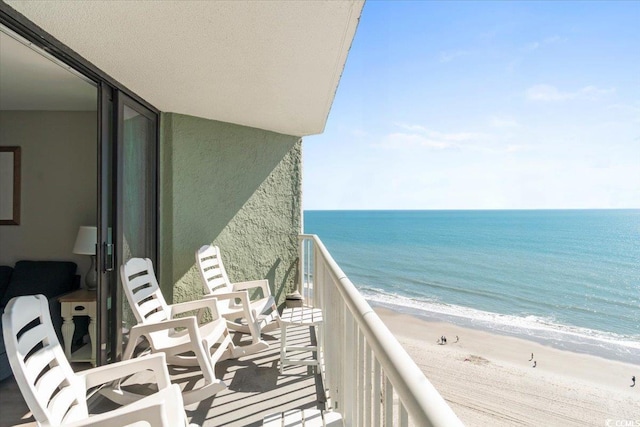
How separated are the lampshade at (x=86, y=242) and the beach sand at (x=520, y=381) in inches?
213

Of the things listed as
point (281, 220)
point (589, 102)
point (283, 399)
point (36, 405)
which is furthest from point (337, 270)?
point (589, 102)

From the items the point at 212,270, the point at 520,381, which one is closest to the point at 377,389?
the point at 212,270

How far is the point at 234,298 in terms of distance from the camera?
11.6 ft

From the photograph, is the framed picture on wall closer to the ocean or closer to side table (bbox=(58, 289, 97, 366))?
side table (bbox=(58, 289, 97, 366))

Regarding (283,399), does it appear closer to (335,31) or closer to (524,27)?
(335,31)

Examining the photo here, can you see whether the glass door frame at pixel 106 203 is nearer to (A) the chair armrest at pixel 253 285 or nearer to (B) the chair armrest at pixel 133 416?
(A) the chair armrest at pixel 253 285

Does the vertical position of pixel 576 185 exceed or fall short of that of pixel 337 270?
it exceeds it

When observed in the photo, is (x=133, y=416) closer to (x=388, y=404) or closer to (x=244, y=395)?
(x=388, y=404)

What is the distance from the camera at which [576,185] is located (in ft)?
115

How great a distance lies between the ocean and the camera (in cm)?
1262

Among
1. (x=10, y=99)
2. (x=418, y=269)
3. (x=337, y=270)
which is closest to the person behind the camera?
(x=337, y=270)

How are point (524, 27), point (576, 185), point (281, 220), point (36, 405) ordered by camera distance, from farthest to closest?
1. point (576, 185)
2. point (524, 27)
3. point (281, 220)
4. point (36, 405)

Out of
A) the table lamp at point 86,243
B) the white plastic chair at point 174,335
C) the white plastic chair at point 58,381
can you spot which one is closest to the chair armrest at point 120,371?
the white plastic chair at point 58,381

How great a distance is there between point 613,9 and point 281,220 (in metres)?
28.8
